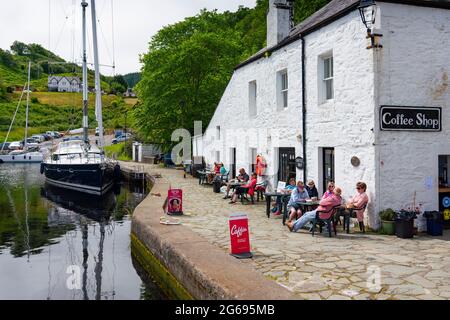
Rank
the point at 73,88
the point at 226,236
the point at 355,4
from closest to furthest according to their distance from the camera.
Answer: the point at 226,236
the point at 355,4
the point at 73,88

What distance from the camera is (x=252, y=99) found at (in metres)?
18.8

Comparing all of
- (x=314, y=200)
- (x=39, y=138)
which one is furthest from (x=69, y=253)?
(x=39, y=138)

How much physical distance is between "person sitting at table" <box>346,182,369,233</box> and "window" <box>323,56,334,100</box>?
3.54 metres

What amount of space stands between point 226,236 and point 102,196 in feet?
55.9

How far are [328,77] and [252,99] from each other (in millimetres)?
6138

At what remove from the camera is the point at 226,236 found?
391 inches

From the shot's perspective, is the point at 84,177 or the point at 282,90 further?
the point at 84,177

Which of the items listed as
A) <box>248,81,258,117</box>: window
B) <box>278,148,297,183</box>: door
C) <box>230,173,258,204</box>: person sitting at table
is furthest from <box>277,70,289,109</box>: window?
<box>230,173,258,204</box>: person sitting at table

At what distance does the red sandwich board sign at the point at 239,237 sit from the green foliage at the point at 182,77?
2297 cm

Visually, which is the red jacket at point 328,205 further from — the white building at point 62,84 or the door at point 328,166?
the white building at point 62,84

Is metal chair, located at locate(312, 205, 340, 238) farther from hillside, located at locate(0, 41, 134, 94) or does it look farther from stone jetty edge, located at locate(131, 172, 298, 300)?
hillside, located at locate(0, 41, 134, 94)

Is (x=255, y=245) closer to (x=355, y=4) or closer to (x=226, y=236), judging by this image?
(x=226, y=236)

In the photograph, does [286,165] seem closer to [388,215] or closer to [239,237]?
[388,215]
